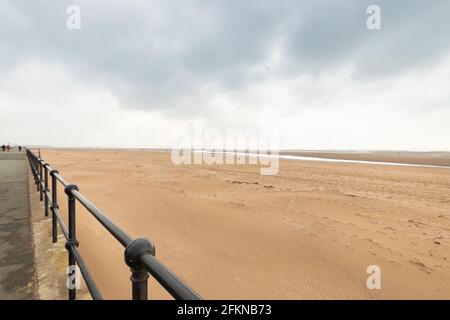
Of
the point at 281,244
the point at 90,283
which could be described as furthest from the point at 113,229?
the point at 281,244

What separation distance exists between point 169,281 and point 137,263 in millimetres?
246

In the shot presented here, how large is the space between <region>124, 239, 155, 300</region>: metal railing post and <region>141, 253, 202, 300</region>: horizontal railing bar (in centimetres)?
4

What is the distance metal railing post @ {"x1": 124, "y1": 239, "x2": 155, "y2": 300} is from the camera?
41.4 inches

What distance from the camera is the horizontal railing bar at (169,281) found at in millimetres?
842

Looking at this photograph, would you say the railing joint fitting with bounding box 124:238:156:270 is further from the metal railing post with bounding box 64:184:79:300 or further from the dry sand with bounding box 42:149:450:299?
the dry sand with bounding box 42:149:450:299

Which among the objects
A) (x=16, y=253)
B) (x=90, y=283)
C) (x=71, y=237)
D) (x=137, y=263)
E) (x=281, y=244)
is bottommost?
(x=281, y=244)

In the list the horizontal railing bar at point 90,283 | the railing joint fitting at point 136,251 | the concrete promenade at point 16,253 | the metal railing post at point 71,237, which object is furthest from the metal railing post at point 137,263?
the concrete promenade at point 16,253

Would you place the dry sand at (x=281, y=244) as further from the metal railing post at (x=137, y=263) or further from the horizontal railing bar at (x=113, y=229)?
the metal railing post at (x=137, y=263)

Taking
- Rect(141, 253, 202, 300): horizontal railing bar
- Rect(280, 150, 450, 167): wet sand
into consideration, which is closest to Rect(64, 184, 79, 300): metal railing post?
Rect(141, 253, 202, 300): horizontal railing bar

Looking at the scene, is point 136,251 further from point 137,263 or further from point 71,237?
point 71,237

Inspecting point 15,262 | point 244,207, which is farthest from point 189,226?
point 15,262

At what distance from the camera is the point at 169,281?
886 millimetres

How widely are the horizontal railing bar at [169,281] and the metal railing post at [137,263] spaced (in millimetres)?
36
